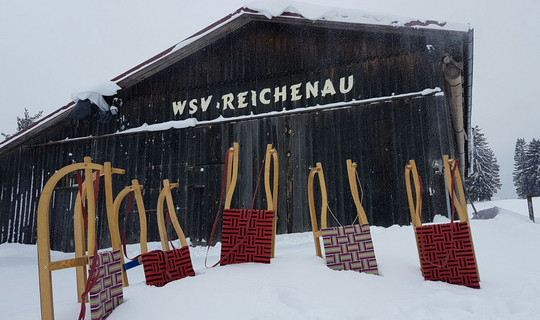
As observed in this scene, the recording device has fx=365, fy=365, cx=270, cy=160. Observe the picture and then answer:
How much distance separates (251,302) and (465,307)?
182 centimetres

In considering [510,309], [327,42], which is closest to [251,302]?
[510,309]

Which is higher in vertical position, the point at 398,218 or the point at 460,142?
the point at 460,142

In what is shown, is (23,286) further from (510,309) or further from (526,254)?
(526,254)

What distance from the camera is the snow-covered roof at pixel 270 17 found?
8.08 m

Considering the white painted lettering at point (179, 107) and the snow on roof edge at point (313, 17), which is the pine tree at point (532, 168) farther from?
the white painted lettering at point (179, 107)

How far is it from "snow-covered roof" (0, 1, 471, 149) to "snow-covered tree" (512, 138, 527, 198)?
4459 centimetres

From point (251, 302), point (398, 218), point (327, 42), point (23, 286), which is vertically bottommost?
point (23, 286)

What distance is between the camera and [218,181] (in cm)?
956

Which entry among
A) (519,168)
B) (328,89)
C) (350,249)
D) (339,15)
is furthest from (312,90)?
(519,168)

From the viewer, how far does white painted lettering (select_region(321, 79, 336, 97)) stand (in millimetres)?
8898

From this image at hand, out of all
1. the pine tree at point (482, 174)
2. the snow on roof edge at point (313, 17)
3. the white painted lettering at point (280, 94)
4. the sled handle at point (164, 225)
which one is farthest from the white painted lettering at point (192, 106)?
the pine tree at point (482, 174)

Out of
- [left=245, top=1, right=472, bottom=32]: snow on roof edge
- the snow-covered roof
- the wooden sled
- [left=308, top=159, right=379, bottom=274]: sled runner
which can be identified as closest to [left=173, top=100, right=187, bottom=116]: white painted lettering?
the snow-covered roof

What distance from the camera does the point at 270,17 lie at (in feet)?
30.4

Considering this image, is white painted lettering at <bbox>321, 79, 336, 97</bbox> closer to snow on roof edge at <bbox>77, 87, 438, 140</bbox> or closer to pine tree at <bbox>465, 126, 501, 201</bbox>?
snow on roof edge at <bbox>77, 87, 438, 140</bbox>
